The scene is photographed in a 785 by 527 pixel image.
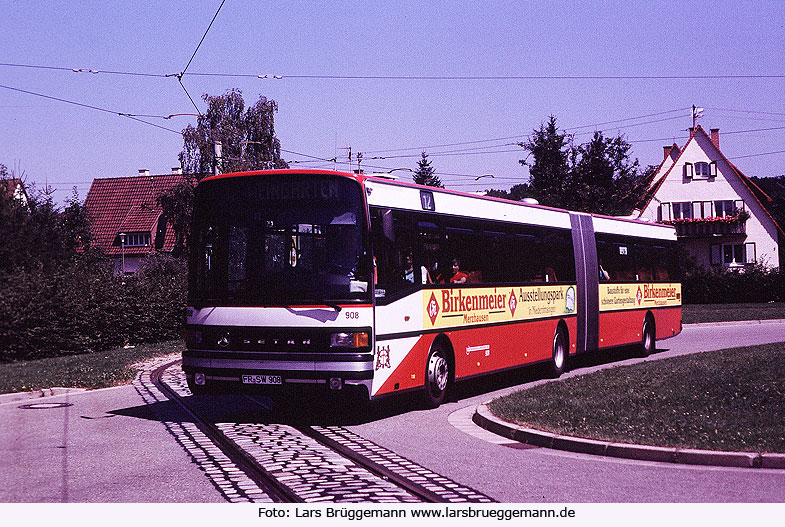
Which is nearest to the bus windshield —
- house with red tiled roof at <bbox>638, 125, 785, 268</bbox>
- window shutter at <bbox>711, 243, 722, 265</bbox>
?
house with red tiled roof at <bbox>638, 125, 785, 268</bbox>

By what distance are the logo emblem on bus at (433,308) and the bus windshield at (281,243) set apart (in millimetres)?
2093

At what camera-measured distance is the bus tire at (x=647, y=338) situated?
24.2 m

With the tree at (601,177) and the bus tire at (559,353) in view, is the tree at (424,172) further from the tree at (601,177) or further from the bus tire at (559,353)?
the bus tire at (559,353)

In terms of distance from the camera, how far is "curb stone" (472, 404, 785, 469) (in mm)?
9273

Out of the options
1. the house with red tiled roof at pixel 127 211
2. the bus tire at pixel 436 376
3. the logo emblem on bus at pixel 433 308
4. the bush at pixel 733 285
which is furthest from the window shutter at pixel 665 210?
the logo emblem on bus at pixel 433 308

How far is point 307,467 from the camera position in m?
9.38

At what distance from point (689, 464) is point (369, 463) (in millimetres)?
3024

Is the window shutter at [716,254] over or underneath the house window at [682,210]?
underneath

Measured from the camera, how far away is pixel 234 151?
61.2 m

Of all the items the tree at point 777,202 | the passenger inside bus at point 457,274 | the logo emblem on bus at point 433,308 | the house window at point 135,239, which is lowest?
the logo emblem on bus at point 433,308

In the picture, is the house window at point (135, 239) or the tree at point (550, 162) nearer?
the tree at point (550, 162)

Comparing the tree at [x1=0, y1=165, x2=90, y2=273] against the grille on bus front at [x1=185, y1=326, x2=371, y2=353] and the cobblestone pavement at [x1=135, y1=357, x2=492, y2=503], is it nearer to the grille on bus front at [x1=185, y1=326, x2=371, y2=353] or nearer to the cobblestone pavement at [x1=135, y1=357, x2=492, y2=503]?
the grille on bus front at [x1=185, y1=326, x2=371, y2=353]

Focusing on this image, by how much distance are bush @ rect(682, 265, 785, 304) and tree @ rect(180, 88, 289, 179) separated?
84.0 ft
